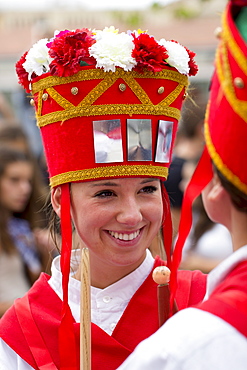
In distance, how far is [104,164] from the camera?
101 inches

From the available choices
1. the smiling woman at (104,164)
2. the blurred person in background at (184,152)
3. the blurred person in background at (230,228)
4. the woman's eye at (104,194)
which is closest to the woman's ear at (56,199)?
the smiling woman at (104,164)

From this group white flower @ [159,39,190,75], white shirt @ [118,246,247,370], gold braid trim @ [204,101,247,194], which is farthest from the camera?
white flower @ [159,39,190,75]

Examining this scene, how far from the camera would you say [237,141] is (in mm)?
1723

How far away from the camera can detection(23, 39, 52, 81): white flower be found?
8.48 ft

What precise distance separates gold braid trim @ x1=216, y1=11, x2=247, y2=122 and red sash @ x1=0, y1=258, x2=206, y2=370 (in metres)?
1.11

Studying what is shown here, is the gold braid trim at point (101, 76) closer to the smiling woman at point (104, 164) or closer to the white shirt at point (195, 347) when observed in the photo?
the smiling woman at point (104, 164)

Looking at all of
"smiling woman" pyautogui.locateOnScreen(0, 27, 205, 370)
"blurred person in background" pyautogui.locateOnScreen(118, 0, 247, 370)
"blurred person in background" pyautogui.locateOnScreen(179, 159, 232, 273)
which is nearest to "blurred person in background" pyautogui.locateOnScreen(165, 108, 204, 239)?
"blurred person in background" pyautogui.locateOnScreen(179, 159, 232, 273)

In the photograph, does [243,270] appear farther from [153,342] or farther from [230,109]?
[230,109]

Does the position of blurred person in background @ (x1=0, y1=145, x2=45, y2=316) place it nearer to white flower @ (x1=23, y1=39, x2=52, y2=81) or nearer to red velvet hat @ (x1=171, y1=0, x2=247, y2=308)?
white flower @ (x1=23, y1=39, x2=52, y2=81)

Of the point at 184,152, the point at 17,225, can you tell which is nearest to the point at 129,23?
the point at 184,152

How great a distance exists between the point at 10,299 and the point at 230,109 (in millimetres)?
3004

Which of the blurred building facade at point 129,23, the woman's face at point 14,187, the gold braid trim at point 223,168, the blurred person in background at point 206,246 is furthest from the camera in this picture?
the blurred building facade at point 129,23

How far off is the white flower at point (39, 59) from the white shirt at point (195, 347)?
1.29 meters

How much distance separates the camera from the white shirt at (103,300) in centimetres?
264
